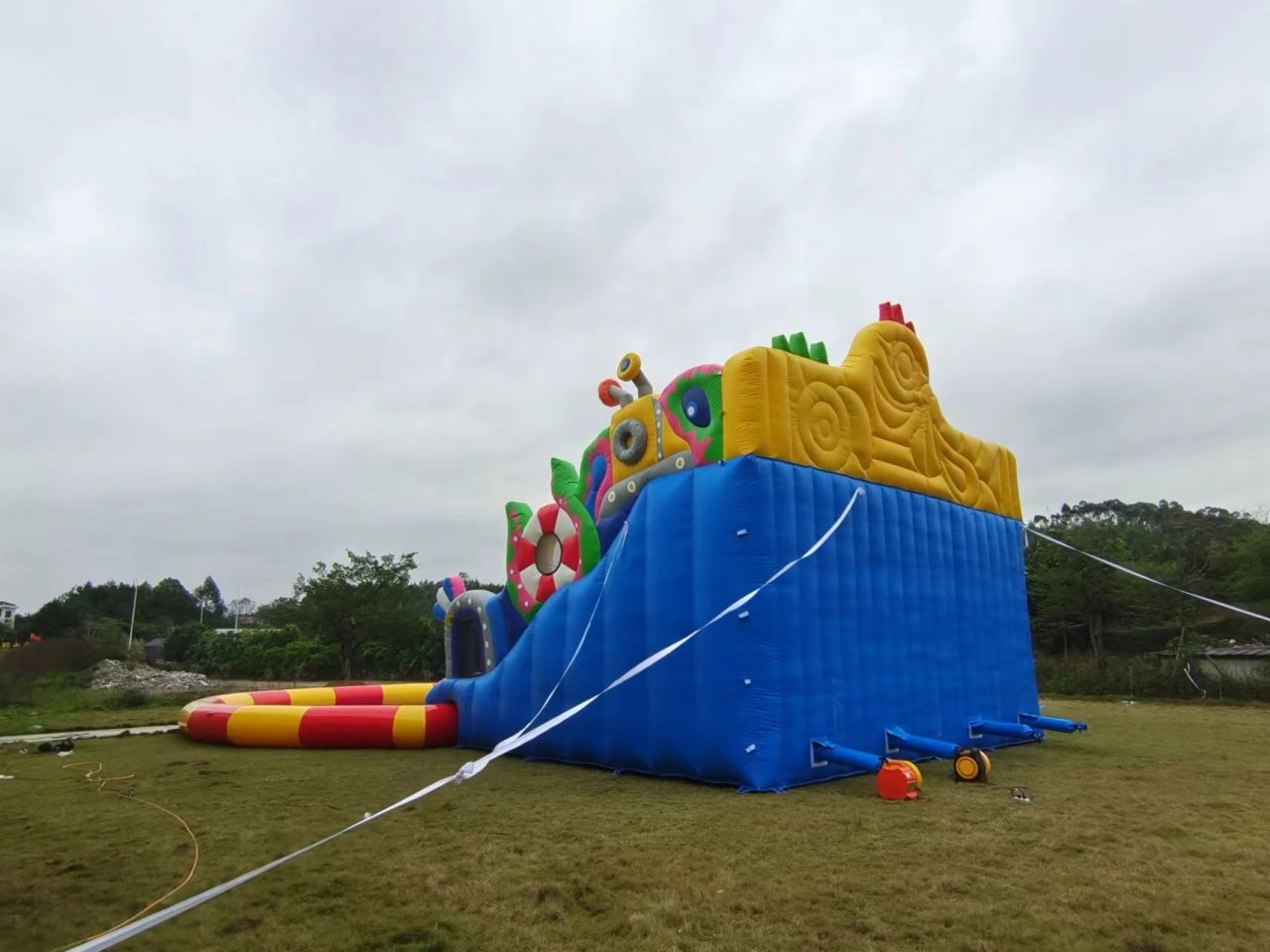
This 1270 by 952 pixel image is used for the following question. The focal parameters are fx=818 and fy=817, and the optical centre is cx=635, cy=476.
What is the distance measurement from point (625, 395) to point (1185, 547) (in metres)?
21.7

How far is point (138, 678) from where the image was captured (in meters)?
22.1

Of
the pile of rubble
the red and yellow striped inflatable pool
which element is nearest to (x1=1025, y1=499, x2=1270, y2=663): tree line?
the red and yellow striped inflatable pool

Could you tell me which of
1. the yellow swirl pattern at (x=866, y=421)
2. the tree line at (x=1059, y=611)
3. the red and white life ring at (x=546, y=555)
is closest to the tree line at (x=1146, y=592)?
the tree line at (x=1059, y=611)

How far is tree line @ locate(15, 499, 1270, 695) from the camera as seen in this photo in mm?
20062

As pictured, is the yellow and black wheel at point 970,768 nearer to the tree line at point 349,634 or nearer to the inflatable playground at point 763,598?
the inflatable playground at point 763,598

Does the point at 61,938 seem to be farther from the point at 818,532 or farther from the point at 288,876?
the point at 818,532

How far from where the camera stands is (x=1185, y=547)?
898 inches

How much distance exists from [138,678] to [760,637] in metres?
22.3

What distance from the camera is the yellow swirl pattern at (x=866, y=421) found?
19.6 ft

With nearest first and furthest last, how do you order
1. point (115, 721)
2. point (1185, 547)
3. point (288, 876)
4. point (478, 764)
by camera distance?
1. point (478, 764)
2. point (288, 876)
3. point (115, 721)
4. point (1185, 547)

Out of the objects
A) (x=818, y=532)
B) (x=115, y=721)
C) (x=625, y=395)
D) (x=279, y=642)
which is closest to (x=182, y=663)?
(x=279, y=642)

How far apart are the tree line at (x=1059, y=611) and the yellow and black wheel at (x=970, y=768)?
529 inches

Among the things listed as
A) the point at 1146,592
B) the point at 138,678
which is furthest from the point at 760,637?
the point at 138,678

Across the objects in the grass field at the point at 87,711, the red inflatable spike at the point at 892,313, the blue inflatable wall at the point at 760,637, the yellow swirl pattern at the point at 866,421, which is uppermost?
the red inflatable spike at the point at 892,313
